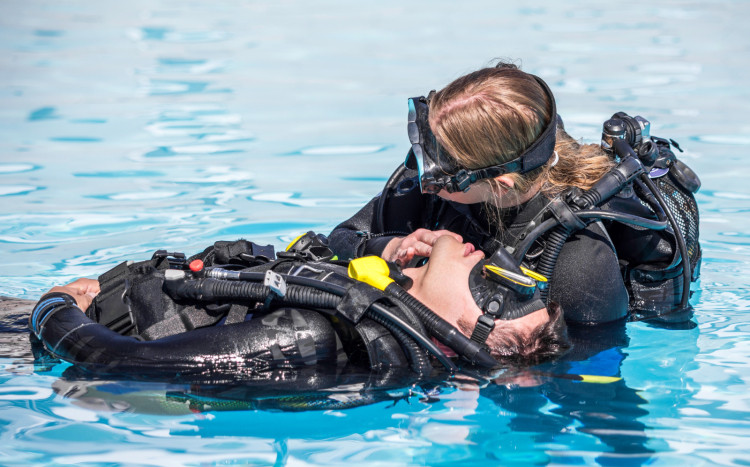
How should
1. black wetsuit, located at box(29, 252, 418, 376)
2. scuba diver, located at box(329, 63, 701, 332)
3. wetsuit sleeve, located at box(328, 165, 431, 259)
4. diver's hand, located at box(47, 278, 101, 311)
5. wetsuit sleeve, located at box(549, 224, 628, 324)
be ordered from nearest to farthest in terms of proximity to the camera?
1. black wetsuit, located at box(29, 252, 418, 376)
2. scuba diver, located at box(329, 63, 701, 332)
3. wetsuit sleeve, located at box(549, 224, 628, 324)
4. diver's hand, located at box(47, 278, 101, 311)
5. wetsuit sleeve, located at box(328, 165, 431, 259)

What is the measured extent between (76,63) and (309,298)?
827 centimetres

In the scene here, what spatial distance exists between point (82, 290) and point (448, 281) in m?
1.66

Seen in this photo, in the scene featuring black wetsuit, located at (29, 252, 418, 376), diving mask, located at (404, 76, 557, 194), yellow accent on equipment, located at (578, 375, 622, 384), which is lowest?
yellow accent on equipment, located at (578, 375, 622, 384)

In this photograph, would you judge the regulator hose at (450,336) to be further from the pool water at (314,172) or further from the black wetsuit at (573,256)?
the black wetsuit at (573,256)

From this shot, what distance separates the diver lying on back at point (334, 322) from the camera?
121 inches

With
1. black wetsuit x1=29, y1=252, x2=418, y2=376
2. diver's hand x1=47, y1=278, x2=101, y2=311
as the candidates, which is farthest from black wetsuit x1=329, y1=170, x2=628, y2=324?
diver's hand x1=47, y1=278, x2=101, y2=311

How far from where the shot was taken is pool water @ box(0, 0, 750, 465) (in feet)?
9.77

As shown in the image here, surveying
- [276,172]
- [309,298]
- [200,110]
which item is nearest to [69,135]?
[200,110]

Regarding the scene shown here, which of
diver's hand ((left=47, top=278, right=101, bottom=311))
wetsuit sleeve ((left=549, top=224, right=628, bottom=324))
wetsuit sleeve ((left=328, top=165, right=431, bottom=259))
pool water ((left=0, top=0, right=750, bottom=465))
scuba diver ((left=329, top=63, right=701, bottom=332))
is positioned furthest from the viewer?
wetsuit sleeve ((left=328, top=165, right=431, bottom=259))

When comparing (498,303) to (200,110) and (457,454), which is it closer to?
(457,454)

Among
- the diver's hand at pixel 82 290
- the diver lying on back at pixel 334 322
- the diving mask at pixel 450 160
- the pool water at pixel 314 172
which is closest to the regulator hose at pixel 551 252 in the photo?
the diver lying on back at pixel 334 322

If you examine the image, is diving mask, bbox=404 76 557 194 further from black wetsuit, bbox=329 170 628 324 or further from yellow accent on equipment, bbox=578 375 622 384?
yellow accent on equipment, bbox=578 375 622 384

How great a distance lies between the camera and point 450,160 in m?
3.29

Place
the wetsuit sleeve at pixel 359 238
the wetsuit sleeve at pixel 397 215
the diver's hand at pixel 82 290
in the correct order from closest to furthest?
the diver's hand at pixel 82 290 → the wetsuit sleeve at pixel 359 238 → the wetsuit sleeve at pixel 397 215
